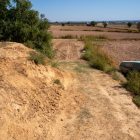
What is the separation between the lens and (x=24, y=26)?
932 centimetres

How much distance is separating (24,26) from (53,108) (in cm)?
598

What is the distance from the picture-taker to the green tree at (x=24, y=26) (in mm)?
8961

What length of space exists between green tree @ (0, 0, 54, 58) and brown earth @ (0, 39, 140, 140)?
6.82 feet

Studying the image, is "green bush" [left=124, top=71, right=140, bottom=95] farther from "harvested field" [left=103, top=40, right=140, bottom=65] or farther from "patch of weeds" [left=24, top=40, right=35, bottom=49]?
"harvested field" [left=103, top=40, right=140, bottom=65]

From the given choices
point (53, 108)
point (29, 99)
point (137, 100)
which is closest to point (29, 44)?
point (29, 99)

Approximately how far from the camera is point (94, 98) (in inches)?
249

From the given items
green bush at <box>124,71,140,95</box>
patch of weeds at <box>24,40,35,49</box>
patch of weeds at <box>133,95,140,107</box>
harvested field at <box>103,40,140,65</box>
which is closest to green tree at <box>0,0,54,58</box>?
patch of weeds at <box>24,40,35,49</box>

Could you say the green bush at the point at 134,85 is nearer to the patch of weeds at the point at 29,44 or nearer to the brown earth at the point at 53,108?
the brown earth at the point at 53,108

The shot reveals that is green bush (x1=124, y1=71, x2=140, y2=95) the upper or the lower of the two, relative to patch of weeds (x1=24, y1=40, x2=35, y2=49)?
lower

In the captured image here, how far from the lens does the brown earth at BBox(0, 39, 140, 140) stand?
4.02 metres

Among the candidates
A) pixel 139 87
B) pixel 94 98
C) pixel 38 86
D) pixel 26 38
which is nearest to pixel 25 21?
pixel 26 38

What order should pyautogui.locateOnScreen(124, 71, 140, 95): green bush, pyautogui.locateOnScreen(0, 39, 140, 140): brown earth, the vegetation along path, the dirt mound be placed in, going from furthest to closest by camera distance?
pyautogui.locateOnScreen(124, 71, 140, 95): green bush → the vegetation along path → pyautogui.locateOnScreen(0, 39, 140, 140): brown earth → the dirt mound

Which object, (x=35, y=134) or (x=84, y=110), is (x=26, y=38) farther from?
(x=35, y=134)

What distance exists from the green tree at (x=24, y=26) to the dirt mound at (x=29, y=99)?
82.2 inches
